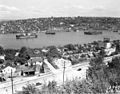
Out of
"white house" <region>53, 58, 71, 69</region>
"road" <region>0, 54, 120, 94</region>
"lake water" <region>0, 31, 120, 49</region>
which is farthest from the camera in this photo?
"lake water" <region>0, 31, 120, 49</region>

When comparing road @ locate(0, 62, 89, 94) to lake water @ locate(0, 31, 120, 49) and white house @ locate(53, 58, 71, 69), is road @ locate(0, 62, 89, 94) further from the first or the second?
lake water @ locate(0, 31, 120, 49)

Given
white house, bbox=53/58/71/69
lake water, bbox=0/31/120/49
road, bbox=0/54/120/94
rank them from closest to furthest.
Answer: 1. road, bbox=0/54/120/94
2. white house, bbox=53/58/71/69
3. lake water, bbox=0/31/120/49

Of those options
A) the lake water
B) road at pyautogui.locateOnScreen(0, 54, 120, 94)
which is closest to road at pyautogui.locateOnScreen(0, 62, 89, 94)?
road at pyautogui.locateOnScreen(0, 54, 120, 94)

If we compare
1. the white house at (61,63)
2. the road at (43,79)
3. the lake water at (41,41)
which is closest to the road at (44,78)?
the road at (43,79)

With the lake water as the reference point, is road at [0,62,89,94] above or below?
above

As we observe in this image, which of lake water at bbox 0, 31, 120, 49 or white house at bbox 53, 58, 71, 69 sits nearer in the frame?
white house at bbox 53, 58, 71, 69

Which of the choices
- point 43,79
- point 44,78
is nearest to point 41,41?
point 44,78

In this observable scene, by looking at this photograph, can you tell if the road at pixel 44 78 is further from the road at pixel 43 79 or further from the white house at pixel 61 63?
the white house at pixel 61 63

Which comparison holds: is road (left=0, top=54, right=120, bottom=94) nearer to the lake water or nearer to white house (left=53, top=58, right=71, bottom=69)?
white house (left=53, top=58, right=71, bottom=69)

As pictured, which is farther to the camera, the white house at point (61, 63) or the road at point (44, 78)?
the white house at point (61, 63)

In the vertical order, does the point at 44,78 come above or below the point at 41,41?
above

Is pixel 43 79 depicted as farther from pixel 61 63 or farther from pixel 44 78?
pixel 61 63

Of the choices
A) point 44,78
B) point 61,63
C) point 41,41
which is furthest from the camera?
point 41,41
